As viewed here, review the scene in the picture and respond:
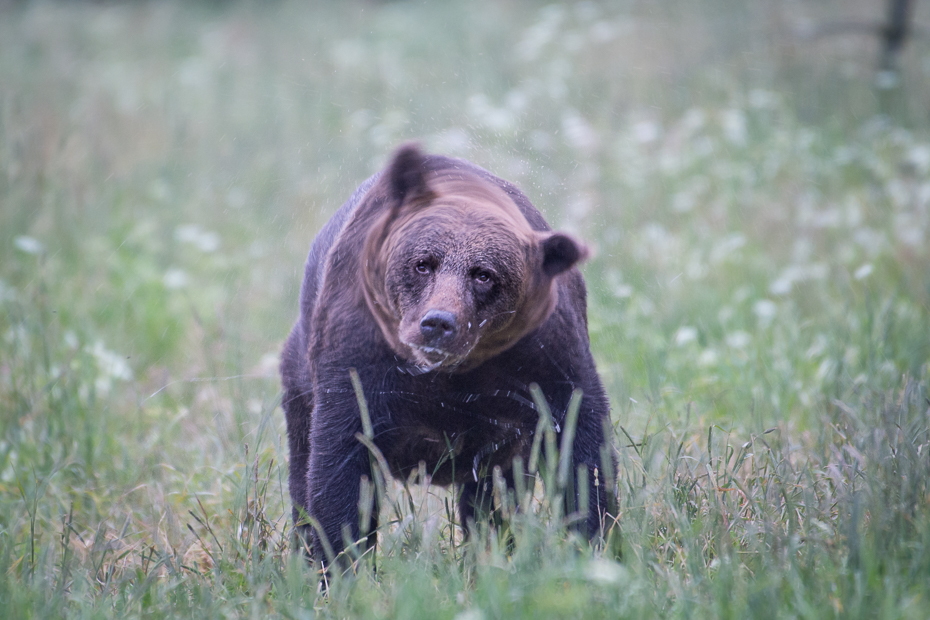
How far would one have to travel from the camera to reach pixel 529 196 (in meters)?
3.46

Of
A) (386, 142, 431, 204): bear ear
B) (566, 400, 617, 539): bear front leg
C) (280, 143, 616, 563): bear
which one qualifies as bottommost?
(566, 400, 617, 539): bear front leg

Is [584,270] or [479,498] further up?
[584,270]

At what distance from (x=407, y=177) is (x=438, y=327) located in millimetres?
606

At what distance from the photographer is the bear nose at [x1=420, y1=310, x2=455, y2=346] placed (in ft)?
8.41

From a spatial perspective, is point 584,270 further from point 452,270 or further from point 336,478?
point 336,478

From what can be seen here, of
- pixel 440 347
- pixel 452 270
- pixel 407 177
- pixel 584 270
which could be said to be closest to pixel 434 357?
pixel 440 347

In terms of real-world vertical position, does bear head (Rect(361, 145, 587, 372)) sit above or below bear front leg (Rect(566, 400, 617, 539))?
above

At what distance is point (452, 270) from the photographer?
A: 2730 millimetres

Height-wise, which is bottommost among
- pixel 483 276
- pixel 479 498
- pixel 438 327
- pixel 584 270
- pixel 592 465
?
pixel 479 498

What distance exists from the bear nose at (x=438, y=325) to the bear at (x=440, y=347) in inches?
2.1

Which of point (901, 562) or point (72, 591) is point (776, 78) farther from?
point (72, 591)

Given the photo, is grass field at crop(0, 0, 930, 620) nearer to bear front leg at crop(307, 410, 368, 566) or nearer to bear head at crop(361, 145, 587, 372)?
bear front leg at crop(307, 410, 368, 566)

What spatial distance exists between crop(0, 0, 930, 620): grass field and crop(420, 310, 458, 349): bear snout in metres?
0.57

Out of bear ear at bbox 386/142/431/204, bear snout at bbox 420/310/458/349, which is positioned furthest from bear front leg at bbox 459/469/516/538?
bear ear at bbox 386/142/431/204
